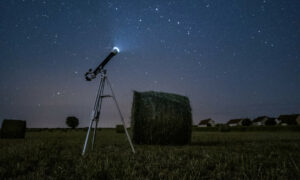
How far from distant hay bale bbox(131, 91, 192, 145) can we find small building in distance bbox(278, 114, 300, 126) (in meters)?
71.6

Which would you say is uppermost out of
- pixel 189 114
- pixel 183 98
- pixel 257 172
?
pixel 183 98

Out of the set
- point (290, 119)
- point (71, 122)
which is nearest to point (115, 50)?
point (290, 119)

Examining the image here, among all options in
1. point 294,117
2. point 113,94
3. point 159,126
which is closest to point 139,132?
point 159,126

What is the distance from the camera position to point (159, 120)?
831 centimetres

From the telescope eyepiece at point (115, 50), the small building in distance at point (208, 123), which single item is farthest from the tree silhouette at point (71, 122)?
the telescope eyepiece at point (115, 50)

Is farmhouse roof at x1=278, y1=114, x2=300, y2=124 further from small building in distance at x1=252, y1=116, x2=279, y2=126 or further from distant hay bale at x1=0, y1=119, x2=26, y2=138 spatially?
distant hay bale at x1=0, y1=119, x2=26, y2=138

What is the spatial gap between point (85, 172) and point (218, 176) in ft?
5.88

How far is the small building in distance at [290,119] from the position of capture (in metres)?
66.9

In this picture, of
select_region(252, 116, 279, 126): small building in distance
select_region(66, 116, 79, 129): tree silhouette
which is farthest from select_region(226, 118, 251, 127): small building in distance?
select_region(66, 116, 79, 129): tree silhouette

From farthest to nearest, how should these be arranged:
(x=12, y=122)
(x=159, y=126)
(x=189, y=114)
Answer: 1. (x=12, y=122)
2. (x=189, y=114)
3. (x=159, y=126)

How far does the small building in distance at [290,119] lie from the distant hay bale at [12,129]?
73.8 m

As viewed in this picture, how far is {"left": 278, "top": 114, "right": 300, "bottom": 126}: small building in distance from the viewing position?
219ft

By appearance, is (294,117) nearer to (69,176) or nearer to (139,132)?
(139,132)

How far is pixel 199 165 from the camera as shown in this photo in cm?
331
